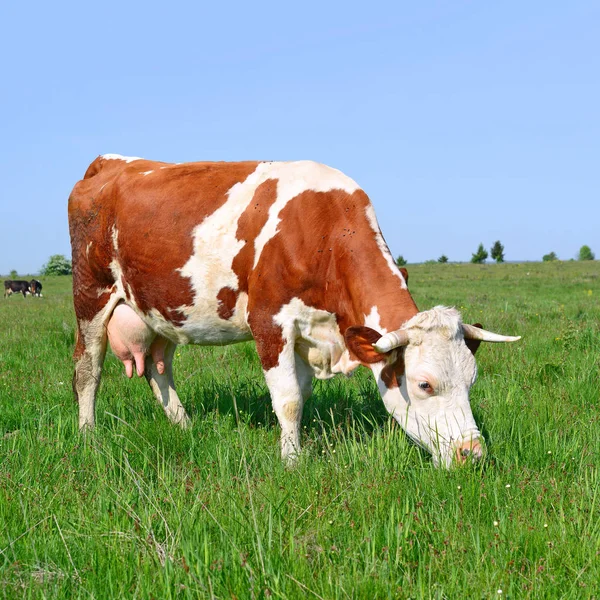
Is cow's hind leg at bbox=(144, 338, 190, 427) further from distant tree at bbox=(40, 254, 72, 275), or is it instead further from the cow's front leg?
distant tree at bbox=(40, 254, 72, 275)

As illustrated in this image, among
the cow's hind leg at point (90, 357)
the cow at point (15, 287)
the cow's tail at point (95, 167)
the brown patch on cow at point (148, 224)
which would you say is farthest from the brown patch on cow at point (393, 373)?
the cow at point (15, 287)

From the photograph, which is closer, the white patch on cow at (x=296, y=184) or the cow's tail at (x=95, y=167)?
the white patch on cow at (x=296, y=184)

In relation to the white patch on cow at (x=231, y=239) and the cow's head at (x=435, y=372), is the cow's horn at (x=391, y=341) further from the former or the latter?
the white patch on cow at (x=231, y=239)

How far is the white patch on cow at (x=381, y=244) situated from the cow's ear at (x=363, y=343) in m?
0.57

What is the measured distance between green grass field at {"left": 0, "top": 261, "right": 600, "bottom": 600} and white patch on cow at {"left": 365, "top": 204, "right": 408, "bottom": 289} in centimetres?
111

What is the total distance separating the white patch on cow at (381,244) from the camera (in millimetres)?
4715

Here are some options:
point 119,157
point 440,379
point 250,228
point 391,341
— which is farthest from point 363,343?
point 119,157

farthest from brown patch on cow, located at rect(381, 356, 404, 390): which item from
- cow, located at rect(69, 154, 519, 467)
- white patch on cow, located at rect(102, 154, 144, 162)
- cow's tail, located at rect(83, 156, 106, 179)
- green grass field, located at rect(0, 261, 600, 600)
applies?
cow's tail, located at rect(83, 156, 106, 179)

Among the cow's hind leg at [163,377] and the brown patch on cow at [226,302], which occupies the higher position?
the brown patch on cow at [226,302]

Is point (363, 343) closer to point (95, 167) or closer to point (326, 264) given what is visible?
point (326, 264)

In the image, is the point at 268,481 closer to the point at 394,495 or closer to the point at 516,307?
the point at 394,495

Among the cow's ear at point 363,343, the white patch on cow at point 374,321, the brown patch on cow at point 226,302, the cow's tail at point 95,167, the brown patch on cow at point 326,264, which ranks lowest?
the cow's ear at point 363,343

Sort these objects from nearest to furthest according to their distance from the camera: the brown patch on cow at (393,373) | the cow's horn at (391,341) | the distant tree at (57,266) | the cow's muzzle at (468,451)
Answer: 1. the cow's muzzle at (468,451)
2. the cow's horn at (391,341)
3. the brown patch on cow at (393,373)
4. the distant tree at (57,266)

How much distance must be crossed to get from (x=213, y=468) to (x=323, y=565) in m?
1.61
